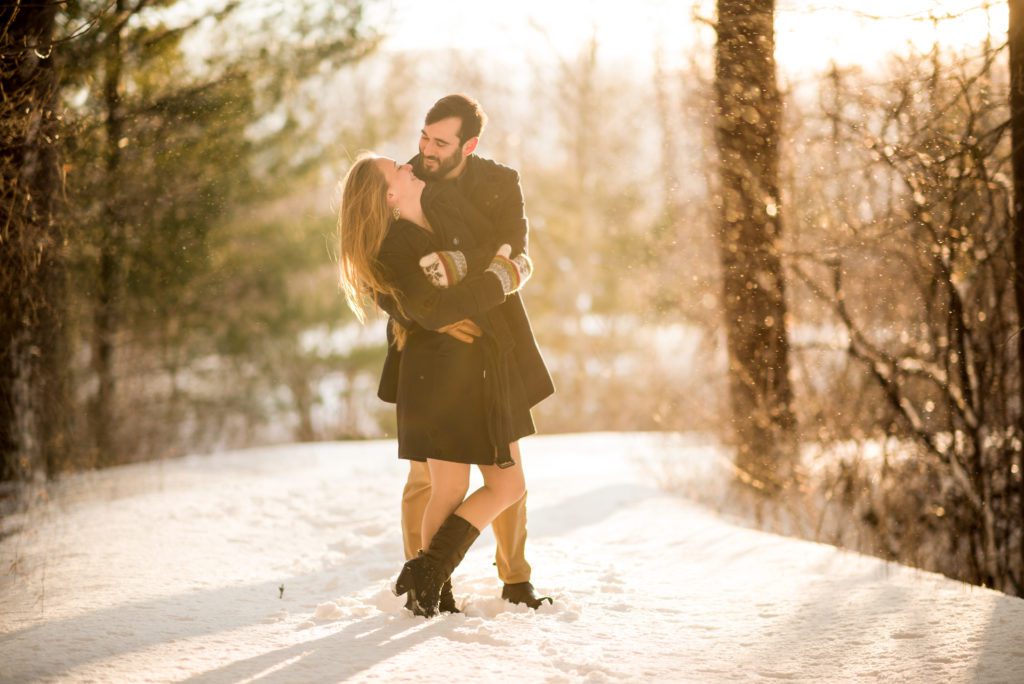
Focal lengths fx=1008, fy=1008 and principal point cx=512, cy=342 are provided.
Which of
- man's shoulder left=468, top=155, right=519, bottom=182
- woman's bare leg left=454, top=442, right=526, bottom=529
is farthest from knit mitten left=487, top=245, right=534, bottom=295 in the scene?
woman's bare leg left=454, top=442, right=526, bottom=529

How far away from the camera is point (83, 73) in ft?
20.1

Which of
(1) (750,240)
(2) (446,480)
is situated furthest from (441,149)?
(1) (750,240)

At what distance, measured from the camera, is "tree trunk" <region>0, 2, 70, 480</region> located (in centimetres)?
459

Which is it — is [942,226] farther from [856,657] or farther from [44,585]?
[44,585]

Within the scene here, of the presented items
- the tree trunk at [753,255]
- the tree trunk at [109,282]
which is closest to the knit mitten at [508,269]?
the tree trunk at [753,255]

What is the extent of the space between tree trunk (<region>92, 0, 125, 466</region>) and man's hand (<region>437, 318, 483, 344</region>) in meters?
3.49

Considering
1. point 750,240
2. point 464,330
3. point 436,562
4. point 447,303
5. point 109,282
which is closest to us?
point 447,303

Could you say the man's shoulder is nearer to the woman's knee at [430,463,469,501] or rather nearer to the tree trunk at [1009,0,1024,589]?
the woman's knee at [430,463,469,501]

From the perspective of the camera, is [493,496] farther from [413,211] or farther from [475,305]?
[413,211]

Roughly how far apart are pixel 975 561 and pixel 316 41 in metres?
8.59

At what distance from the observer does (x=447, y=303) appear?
354cm

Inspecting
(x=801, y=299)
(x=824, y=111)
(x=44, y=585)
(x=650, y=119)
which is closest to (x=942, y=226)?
(x=824, y=111)

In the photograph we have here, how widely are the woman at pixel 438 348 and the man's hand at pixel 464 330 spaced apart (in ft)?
0.08

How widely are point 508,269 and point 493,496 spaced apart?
86cm
